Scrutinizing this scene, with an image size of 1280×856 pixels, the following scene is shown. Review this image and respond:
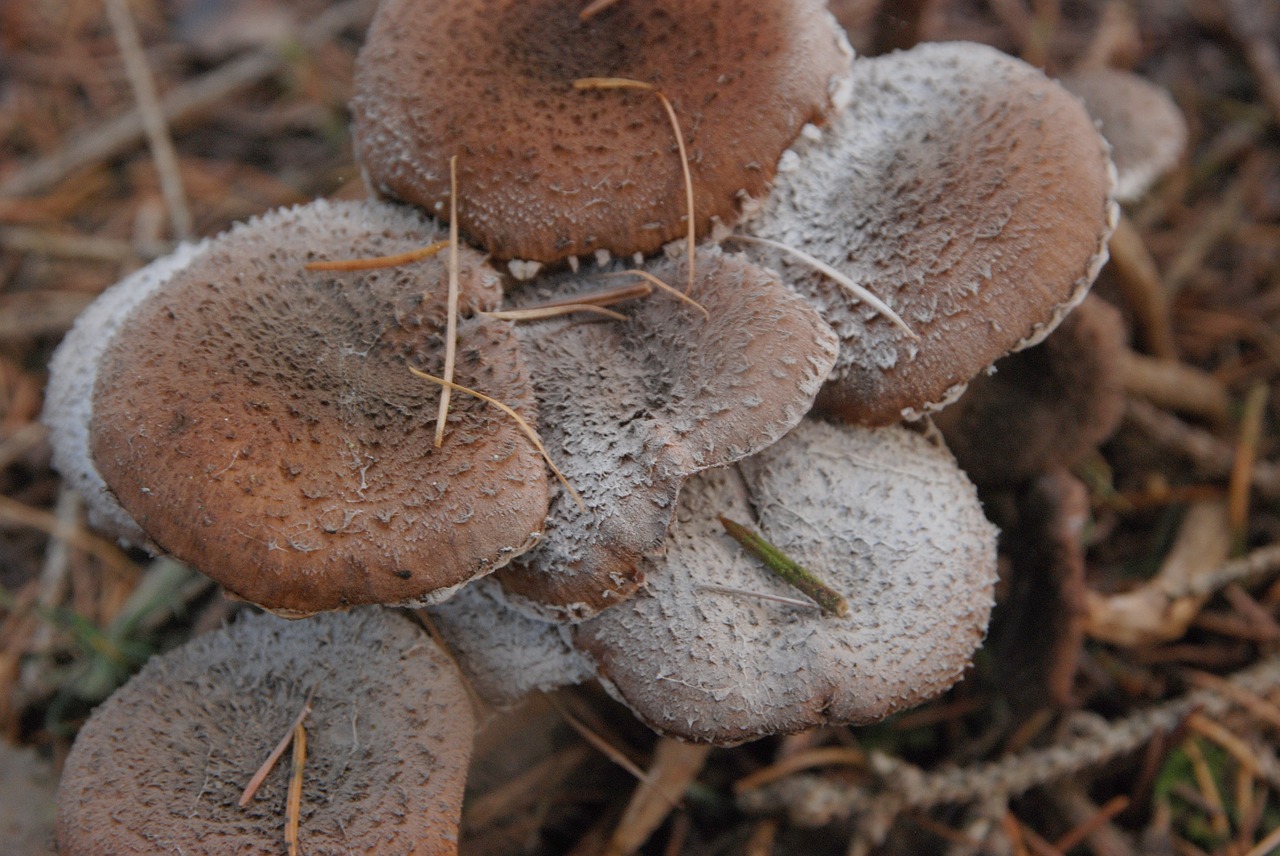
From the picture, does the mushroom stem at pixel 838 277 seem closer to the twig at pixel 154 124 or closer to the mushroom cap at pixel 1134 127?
the mushroom cap at pixel 1134 127

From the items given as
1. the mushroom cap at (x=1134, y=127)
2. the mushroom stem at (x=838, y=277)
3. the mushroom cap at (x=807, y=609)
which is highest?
the mushroom stem at (x=838, y=277)

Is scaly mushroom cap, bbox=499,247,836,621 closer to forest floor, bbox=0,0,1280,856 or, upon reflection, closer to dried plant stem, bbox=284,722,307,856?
dried plant stem, bbox=284,722,307,856

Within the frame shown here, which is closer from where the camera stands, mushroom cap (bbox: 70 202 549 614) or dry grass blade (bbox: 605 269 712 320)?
mushroom cap (bbox: 70 202 549 614)

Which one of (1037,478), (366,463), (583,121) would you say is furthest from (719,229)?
(1037,478)

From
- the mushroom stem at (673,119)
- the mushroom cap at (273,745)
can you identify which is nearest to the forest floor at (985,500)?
the mushroom cap at (273,745)

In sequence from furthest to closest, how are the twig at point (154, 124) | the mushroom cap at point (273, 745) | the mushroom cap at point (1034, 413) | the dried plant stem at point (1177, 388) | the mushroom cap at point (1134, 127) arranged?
1. the twig at point (154, 124)
2. the dried plant stem at point (1177, 388)
3. the mushroom cap at point (1134, 127)
4. the mushroom cap at point (1034, 413)
5. the mushroom cap at point (273, 745)

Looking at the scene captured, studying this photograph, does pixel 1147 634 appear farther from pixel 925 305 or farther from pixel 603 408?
pixel 603 408

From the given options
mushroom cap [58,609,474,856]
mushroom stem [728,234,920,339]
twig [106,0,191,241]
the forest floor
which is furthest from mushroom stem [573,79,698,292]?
twig [106,0,191,241]
